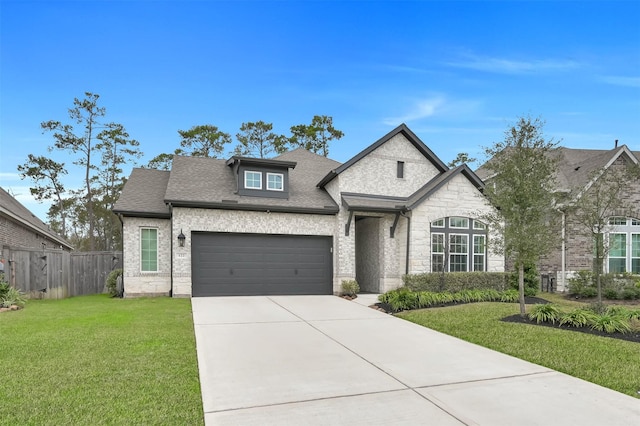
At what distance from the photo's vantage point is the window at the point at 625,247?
615 inches

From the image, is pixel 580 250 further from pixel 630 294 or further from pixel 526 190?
pixel 526 190

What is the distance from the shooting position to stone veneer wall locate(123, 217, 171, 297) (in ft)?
43.9

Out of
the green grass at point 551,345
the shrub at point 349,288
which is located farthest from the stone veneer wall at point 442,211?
the green grass at point 551,345

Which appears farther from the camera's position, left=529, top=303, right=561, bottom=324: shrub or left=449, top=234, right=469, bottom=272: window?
left=449, top=234, right=469, bottom=272: window

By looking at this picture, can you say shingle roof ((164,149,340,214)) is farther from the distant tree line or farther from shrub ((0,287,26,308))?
the distant tree line

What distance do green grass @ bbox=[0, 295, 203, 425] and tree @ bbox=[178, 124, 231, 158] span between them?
24630mm

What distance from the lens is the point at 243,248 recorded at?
45.2 feet

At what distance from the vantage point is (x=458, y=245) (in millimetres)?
14602

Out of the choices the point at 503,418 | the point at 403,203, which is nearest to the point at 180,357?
the point at 503,418

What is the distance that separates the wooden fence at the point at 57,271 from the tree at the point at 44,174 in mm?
19179

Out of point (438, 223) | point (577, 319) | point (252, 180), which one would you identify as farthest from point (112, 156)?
point (577, 319)

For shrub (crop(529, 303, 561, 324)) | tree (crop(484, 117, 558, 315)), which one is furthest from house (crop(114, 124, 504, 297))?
shrub (crop(529, 303, 561, 324))

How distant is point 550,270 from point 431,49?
10.7m

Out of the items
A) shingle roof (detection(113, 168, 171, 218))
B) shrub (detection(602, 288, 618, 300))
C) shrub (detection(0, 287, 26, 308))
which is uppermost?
shingle roof (detection(113, 168, 171, 218))
